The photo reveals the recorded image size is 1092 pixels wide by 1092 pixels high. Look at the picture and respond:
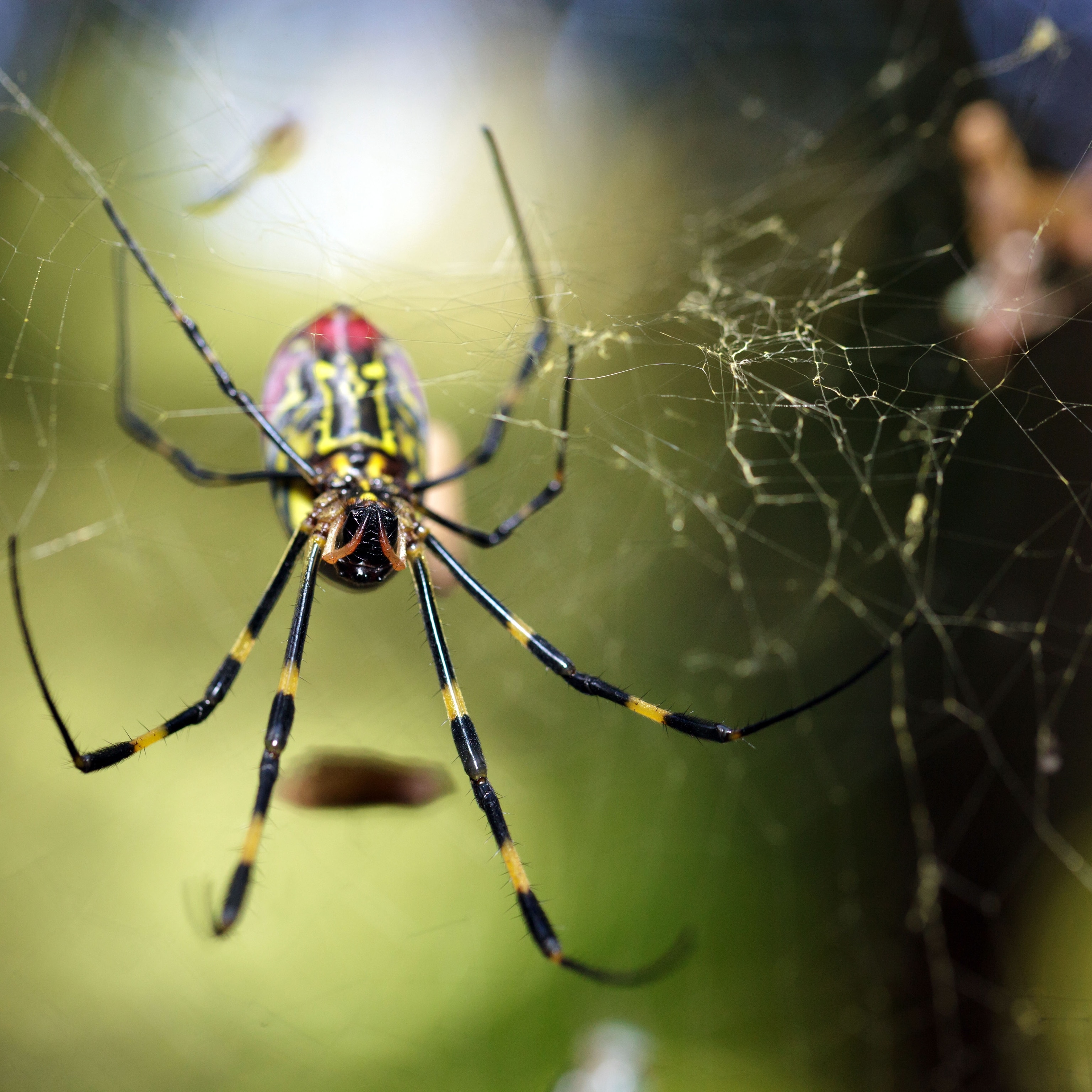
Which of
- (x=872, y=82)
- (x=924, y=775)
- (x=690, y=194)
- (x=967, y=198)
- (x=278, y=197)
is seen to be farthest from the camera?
(x=690, y=194)

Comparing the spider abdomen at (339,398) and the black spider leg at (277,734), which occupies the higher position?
the spider abdomen at (339,398)

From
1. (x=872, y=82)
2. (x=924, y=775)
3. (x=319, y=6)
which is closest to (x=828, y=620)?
(x=924, y=775)

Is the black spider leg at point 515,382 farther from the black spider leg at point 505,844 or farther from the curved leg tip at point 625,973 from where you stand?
the curved leg tip at point 625,973

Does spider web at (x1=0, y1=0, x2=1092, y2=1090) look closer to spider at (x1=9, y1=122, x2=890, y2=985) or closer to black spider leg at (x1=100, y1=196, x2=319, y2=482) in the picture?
spider at (x1=9, y1=122, x2=890, y2=985)

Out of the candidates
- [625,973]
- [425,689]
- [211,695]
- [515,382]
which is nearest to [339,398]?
[515,382]

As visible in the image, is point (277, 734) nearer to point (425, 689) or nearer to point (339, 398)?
point (339, 398)

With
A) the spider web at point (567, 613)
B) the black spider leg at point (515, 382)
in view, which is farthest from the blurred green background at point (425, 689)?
the black spider leg at point (515, 382)

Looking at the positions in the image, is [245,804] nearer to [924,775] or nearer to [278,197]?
[278,197]
